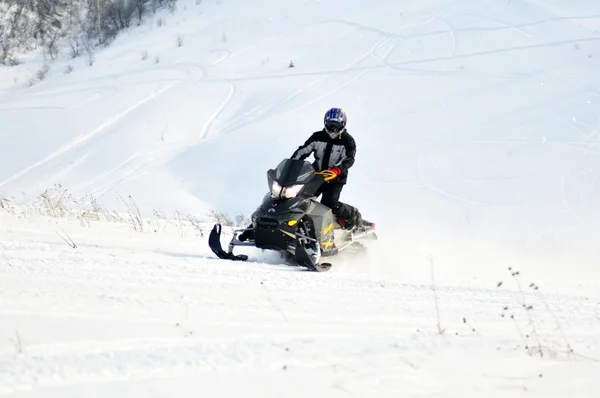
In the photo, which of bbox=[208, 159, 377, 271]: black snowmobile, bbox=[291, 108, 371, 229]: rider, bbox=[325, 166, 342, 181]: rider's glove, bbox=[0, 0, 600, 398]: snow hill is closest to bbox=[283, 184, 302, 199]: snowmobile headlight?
bbox=[208, 159, 377, 271]: black snowmobile

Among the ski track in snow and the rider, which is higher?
the rider

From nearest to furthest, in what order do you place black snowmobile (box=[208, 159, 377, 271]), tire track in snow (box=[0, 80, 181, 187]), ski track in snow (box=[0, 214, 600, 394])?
ski track in snow (box=[0, 214, 600, 394])
black snowmobile (box=[208, 159, 377, 271])
tire track in snow (box=[0, 80, 181, 187])

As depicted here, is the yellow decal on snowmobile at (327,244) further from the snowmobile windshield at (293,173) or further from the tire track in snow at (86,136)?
the tire track in snow at (86,136)

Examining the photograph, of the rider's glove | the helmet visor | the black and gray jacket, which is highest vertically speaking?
the helmet visor

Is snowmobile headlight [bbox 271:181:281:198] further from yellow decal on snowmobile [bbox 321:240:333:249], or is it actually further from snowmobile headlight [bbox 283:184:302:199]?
yellow decal on snowmobile [bbox 321:240:333:249]

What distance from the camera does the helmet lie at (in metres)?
7.80

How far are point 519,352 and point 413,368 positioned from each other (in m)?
0.71

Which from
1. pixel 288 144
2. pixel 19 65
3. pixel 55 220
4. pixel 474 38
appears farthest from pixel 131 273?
pixel 19 65

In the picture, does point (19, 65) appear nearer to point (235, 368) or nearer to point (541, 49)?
point (541, 49)

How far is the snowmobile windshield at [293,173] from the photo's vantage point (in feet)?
23.5

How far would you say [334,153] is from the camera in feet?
26.2

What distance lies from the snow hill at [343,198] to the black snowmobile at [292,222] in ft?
1.11

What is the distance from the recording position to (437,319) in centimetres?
456

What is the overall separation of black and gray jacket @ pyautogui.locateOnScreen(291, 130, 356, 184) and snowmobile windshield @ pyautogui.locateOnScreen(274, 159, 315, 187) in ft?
2.09
